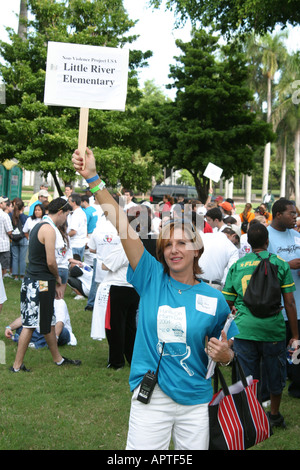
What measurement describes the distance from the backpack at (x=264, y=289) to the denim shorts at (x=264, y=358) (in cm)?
33

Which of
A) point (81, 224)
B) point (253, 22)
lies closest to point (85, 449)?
point (81, 224)

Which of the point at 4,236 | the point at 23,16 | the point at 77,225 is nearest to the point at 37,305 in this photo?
the point at 77,225

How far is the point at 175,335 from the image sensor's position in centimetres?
308

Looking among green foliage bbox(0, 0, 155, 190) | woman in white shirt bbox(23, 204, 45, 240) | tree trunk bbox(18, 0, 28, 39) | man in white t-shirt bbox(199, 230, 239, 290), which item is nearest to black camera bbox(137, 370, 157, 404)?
man in white t-shirt bbox(199, 230, 239, 290)

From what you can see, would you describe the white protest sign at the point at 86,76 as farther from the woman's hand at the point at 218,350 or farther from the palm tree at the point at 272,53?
the palm tree at the point at 272,53

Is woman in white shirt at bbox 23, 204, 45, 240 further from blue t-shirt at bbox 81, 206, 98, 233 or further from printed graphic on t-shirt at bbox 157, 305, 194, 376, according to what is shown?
printed graphic on t-shirt at bbox 157, 305, 194, 376

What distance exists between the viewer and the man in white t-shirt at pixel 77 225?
11516 mm

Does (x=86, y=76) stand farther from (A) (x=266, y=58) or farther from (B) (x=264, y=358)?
(A) (x=266, y=58)

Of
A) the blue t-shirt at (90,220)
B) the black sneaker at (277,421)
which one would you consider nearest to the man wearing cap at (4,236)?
the blue t-shirt at (90,220)

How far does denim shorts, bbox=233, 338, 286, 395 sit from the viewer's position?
5094 millimetres

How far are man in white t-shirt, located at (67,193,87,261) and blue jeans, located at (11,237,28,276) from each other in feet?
6.66

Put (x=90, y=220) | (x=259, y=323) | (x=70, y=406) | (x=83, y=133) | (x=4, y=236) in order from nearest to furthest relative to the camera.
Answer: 1. (x=83, y=133)
2. (x=259, y=323)
3. (x=70, y=406)
4. (x=4, y=236)
5. (x=90, y=220)

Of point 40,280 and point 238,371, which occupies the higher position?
point 40,280

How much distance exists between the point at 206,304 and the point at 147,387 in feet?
1.82
